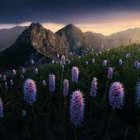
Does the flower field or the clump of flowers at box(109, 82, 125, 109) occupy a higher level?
the clump of flowers at box(109, 82, 125, 109)

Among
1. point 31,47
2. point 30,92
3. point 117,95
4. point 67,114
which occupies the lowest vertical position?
point 31,47

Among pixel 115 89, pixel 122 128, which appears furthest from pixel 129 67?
pixel 115 89

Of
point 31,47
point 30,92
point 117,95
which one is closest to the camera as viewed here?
point 117,95

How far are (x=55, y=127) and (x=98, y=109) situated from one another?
101cm

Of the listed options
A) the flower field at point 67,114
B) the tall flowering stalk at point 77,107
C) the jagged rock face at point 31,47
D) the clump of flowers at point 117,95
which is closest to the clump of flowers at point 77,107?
the tall flowering stalk at point 77,107

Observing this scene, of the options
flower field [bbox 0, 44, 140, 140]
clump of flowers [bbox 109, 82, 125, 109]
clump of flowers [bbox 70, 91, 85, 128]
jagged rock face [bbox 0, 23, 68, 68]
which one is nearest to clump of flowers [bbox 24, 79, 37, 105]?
flower field [bbox 0, 44, 140, 140]

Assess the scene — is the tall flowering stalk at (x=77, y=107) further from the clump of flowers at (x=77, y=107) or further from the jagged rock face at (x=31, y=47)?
the jagged rock face at (x=31, y=47)

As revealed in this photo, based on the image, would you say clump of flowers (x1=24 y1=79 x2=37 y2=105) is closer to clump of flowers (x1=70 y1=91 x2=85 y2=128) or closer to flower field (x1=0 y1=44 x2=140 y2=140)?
flower field (x1=0 y1=44 x2=140 y2=140)

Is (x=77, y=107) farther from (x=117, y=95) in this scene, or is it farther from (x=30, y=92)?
(x=30, y=92)

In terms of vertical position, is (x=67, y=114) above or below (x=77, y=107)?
below

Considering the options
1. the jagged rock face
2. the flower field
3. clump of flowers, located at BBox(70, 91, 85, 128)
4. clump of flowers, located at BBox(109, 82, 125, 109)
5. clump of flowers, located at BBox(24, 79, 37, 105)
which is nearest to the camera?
clump of flowers, located at BBox(70, 91, 85, 128)

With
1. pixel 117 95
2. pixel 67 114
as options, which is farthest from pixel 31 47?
pixel 117 95

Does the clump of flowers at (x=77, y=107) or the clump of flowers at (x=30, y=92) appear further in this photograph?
the clump of flowers at (x=30, y=92)

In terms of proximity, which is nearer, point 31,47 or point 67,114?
point 67,114
